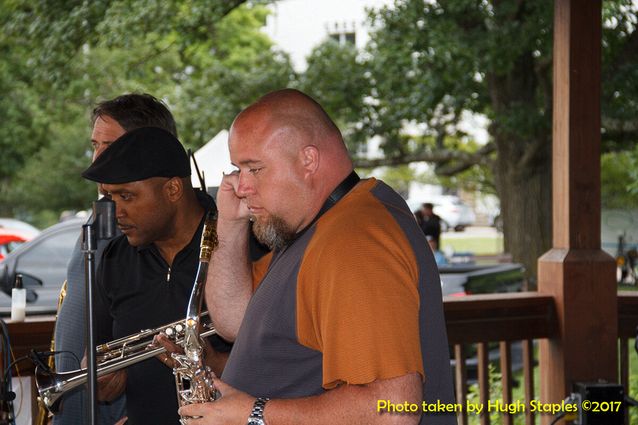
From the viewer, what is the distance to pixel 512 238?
1292 cm

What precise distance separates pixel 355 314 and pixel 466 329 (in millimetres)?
2569

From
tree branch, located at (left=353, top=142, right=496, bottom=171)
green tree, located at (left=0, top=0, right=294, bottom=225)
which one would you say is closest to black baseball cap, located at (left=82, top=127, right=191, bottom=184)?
green tree, located at (left=0, top=0, right=294, bottom=225)

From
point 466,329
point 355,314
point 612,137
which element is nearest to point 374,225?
point 355,314

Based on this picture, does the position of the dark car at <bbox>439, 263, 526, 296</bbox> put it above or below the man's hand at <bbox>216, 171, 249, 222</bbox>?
below

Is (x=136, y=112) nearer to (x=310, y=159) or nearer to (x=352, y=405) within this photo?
(x=310, y=159)

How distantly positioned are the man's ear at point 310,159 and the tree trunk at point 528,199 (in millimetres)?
10726

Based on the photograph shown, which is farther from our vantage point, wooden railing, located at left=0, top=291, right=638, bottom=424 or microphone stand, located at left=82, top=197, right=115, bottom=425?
wooden railing, located at left=0, top=291, right=638, bottom=424

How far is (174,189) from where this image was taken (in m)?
2.85

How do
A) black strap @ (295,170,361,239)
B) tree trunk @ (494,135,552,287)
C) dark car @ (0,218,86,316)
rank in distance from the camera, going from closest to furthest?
black strap @ (295,170,361,239) < dark car @ (0,218,86,316) < tree trunk @ (494,135,552,287)

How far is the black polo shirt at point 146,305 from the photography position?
2.75 meters

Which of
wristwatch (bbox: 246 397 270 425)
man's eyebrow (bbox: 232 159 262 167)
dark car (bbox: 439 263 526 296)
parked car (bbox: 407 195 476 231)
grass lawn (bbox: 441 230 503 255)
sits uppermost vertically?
man's eyebrow (bbox: 232 159 262 167)

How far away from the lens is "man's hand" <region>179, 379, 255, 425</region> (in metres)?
1.97

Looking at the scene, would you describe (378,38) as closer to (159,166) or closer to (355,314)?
(159,166)

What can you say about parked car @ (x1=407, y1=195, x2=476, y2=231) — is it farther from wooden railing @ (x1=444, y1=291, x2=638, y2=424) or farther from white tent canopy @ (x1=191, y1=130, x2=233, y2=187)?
wooden railing @ (x1=444, y1=291, x2=638, y2=424)
